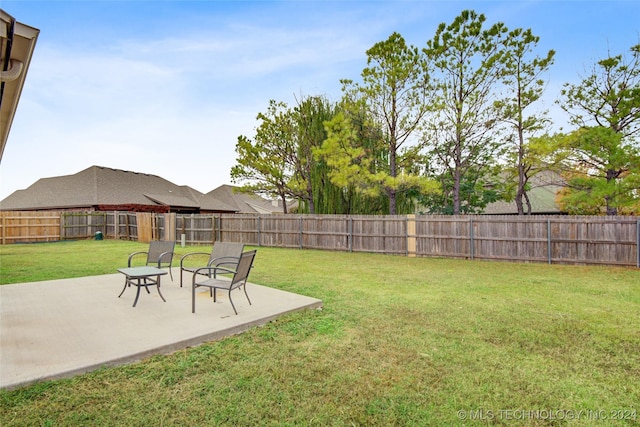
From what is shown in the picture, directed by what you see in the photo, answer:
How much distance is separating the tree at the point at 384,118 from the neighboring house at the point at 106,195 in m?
11.8

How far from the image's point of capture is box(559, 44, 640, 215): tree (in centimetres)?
1232

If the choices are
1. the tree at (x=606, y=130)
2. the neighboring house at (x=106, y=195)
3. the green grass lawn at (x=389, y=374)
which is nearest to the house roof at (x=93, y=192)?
the neighboring house at (x=106, y=195)

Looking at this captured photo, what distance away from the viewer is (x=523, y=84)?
15.0 meters

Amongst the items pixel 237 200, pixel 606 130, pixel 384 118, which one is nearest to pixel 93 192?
pixel 237 200

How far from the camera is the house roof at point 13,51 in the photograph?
288cm

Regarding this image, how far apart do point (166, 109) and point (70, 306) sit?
475 inches

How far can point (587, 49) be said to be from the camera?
13484 millimetres

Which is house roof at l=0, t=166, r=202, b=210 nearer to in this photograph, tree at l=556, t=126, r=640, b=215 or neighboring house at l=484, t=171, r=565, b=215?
neighboring house at l=484, t=171, r=565, b=215

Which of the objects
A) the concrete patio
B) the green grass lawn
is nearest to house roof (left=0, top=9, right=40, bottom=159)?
the concrete patio

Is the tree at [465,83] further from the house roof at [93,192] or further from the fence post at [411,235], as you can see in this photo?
the house roof at [93,192]

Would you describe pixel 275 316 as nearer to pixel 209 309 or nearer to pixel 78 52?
pixel 209 309

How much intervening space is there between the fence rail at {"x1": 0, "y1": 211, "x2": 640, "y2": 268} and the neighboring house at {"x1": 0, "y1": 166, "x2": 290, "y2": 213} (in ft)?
14.4

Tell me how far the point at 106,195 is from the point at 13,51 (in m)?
27.4

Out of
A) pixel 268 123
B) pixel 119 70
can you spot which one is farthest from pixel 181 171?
pixel 119 70
